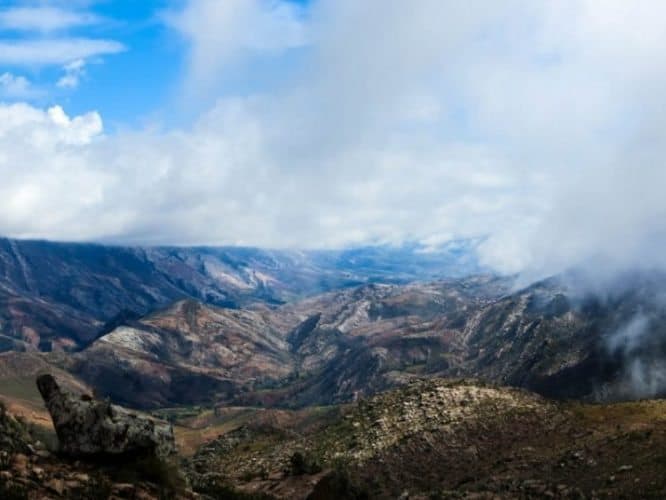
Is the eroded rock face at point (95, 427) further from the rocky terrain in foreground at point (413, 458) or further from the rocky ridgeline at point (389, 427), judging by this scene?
the rocky ridgeline at point (389, 427)

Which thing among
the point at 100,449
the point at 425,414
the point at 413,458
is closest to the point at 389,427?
the point at 425,414

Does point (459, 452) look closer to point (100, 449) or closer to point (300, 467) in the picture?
point (300, 467)

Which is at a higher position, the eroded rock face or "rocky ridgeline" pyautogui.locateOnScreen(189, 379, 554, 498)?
the eroded rock face

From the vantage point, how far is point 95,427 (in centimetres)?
3419

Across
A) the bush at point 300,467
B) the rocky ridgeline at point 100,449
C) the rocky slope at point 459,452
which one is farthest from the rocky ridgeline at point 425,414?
the rocky ridgeline at point 100,449

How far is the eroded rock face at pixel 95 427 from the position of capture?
1342 inches

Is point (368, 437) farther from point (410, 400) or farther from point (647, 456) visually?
point (647, 456)

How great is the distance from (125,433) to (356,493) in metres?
16.9

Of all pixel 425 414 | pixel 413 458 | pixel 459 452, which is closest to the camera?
pixel 413 458

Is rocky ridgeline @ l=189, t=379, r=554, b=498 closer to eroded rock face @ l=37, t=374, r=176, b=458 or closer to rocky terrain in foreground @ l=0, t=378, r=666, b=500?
rocky terrain in foreground @ l=0, t=378, r=666, b=500

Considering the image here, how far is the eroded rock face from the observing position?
34094mm

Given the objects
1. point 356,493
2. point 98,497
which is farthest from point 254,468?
point 98,497

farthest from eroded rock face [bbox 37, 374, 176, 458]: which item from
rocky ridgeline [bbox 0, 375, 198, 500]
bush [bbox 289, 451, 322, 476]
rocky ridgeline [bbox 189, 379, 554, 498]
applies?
rocky ridgeline [bbox 189, 379, 554, 498]

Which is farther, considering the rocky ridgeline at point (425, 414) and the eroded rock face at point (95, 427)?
the rocky ridgeline at point (425, 414)
